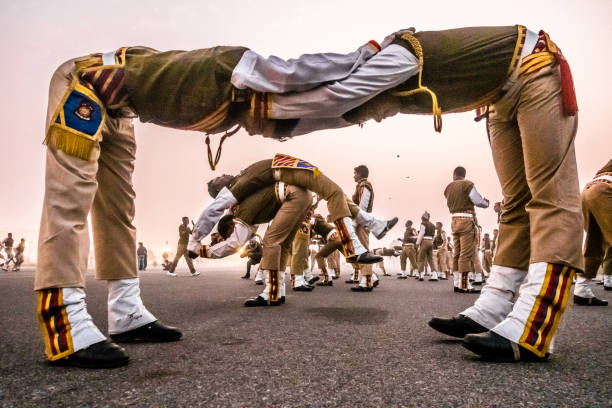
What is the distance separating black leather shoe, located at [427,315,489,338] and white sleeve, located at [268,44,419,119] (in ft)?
4.03

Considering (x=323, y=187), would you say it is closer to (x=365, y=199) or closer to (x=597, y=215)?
(x=597, y=215)

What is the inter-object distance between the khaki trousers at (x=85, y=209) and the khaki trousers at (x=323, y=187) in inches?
90.6

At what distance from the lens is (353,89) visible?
1.69 m

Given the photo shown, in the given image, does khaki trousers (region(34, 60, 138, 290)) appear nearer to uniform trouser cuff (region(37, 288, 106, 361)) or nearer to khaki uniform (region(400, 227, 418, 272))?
uniform trouser cuff (region(37, 288, 106, 361))

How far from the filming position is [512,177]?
6.95 feet

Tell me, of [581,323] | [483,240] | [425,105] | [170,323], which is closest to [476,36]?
[425,105]

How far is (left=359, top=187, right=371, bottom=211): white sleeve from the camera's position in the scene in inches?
303

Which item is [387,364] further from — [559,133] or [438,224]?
[438,224]

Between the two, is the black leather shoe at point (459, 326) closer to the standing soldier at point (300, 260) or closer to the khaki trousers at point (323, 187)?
the khaki trousers at point (323, 187)

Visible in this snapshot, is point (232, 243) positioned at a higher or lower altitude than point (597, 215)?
lower

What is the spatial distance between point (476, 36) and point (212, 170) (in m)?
1.47

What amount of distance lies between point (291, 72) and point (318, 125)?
0.35 m

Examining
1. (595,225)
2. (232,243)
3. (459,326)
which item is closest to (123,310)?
(459,326)

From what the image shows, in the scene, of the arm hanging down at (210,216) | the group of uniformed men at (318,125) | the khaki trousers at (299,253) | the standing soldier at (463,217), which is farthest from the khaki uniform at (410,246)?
the group of uniformed men at (318,125)
